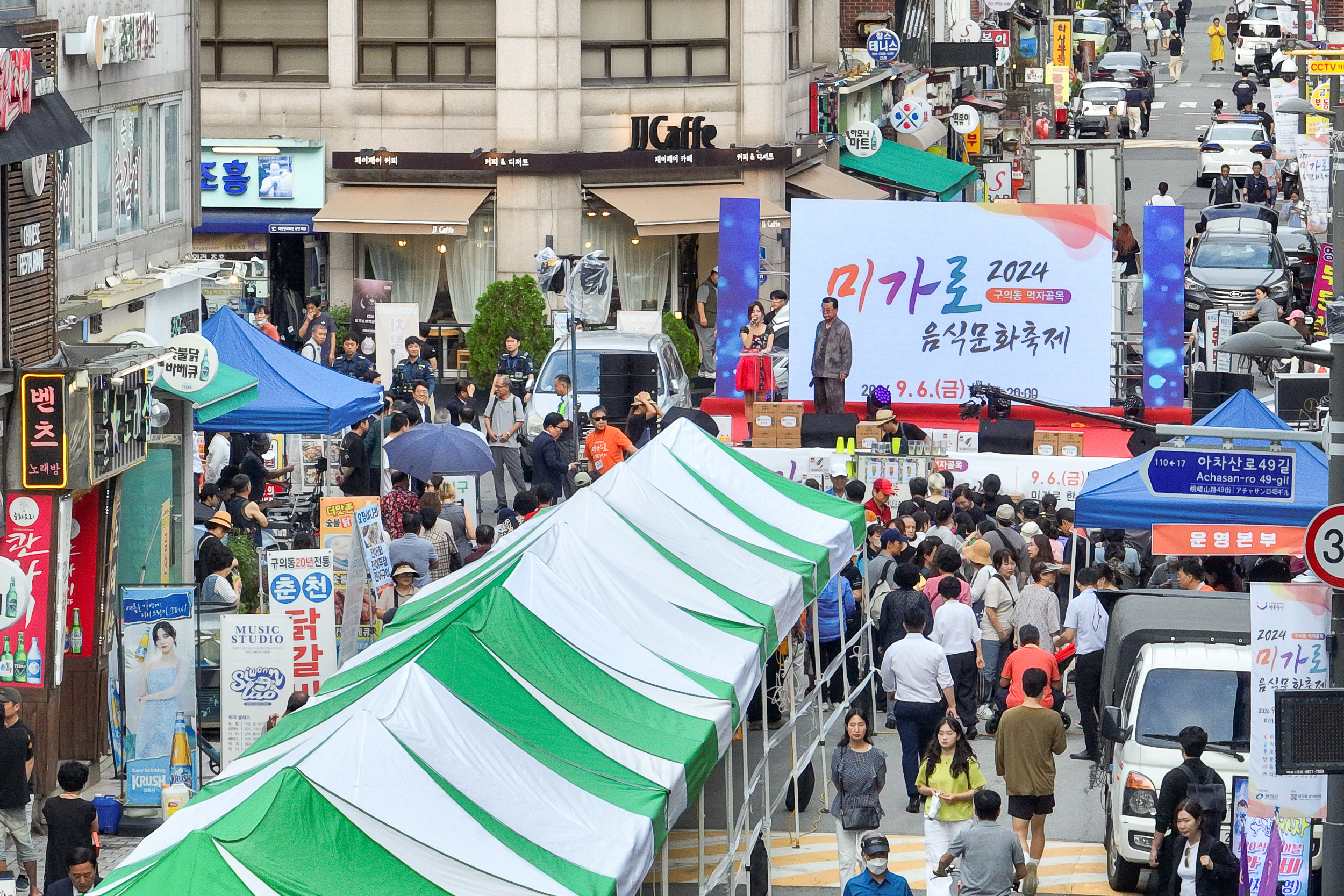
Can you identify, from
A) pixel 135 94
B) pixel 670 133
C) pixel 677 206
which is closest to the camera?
pixel 135 94

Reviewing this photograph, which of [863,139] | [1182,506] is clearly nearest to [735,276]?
[1182,506]

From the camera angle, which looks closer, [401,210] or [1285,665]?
[1285,665]

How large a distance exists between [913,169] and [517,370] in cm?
1818

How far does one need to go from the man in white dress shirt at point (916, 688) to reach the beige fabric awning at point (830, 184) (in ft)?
73.7

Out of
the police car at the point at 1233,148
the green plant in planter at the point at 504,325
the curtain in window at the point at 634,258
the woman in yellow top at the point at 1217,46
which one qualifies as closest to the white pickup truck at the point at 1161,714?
the green plant in planter at the point at 504,325

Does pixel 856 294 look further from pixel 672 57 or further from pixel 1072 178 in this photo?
pixel 1072 178

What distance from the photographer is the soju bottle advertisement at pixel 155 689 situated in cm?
1515

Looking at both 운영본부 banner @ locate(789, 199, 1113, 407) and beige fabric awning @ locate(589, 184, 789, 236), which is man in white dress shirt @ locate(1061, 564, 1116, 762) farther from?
beige fabric awning @ locate(589, 184, 789, 236)

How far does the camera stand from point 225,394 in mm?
19438

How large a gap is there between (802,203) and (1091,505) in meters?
8.70

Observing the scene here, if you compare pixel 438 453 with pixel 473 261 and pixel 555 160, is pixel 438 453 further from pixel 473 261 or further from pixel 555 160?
pixel 473 261

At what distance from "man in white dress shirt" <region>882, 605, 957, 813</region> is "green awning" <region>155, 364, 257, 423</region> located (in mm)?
7200

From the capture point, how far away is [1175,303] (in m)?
25.9

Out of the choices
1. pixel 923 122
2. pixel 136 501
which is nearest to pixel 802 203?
pixel 136 501
